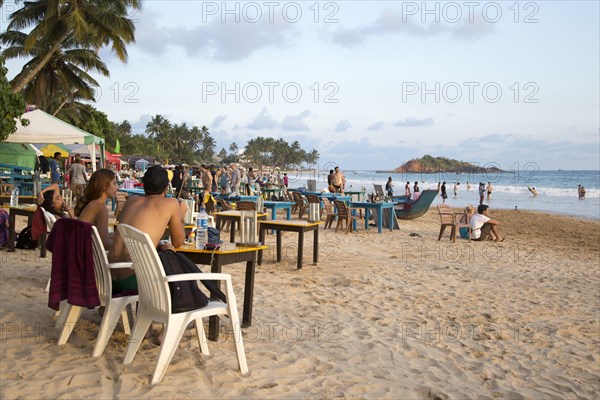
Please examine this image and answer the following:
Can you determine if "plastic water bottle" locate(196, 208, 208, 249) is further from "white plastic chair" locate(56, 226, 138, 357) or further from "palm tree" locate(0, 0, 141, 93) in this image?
"palm tree" locate(0, 0, 141, 93)

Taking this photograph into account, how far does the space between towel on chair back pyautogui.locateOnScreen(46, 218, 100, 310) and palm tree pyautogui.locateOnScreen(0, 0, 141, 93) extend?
56.2 ft

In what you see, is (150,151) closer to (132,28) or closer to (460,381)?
(132,28)

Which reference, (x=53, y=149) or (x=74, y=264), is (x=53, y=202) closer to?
(x=74, y=264)

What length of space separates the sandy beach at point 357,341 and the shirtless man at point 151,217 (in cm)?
55

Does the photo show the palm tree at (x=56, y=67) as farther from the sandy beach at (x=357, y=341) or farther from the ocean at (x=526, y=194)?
the sandy beach at (x=357, y=341)

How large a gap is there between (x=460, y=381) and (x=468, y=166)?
85086 millimetres

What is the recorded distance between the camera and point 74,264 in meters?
3.63

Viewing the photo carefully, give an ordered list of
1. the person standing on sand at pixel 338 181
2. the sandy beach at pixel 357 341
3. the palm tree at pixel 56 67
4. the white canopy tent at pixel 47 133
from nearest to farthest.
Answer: the sandy beach at pixel 357 341, the white canopy tent at pixel 47 133, the person standing on sand at pixel 338 181, the palm tree at pixel 56 67

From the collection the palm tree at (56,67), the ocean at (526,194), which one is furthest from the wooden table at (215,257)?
the palm tree at (56,67)

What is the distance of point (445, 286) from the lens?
698 centimetres

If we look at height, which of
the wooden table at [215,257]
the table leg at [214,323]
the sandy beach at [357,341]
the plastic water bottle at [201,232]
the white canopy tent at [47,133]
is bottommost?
the sandy beach at [357,341]

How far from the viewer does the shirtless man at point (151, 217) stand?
3514mm

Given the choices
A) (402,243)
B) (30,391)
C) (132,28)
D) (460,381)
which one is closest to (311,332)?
(460,381)

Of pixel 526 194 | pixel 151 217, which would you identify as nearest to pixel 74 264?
pixel 151 217
